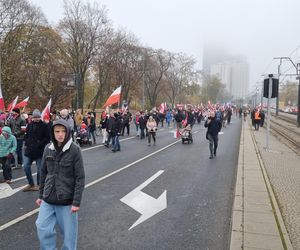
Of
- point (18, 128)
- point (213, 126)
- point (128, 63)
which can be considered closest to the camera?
point (18, 128)

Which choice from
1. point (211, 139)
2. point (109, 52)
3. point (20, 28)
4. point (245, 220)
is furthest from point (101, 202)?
point (109, 52)

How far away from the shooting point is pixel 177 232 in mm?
5867

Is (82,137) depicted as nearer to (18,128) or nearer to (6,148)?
(18,128)

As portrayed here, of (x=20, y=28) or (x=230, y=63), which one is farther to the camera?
(x=230, y=63)

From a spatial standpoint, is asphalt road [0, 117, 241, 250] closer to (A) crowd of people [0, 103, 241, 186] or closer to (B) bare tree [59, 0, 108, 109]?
(A) crowd of people [0, 103, 241, 186]

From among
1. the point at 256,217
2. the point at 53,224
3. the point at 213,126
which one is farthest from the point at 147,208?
the point at 213,126

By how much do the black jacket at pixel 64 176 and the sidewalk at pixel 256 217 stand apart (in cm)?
A: 234

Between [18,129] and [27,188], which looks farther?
[18,129]

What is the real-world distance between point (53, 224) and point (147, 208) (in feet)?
10.8

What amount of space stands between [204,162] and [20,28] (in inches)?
1166

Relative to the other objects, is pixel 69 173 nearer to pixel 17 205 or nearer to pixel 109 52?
pixel 17 205

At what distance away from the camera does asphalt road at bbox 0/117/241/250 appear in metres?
5.48

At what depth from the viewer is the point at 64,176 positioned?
4152 mm

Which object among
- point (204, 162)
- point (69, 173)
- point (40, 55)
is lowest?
point (204, 162)
